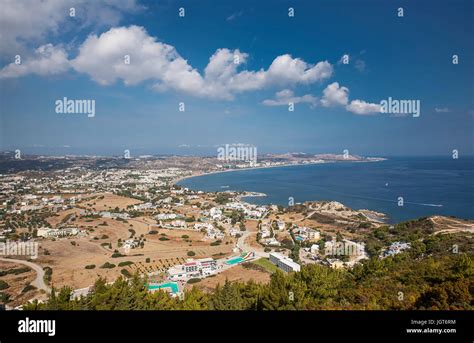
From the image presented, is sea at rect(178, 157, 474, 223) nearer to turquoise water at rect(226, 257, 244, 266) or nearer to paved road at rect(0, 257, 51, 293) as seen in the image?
turquoise water at rect(226, 257, 244, 266)

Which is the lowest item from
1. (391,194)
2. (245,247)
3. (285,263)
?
(245,247)

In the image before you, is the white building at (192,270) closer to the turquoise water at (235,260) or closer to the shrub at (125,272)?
the turquoise water at (235,260)

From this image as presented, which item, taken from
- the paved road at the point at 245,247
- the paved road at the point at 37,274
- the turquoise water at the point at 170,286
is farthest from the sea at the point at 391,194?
the paved road at the point at 37,274

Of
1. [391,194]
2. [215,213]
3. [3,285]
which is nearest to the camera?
[3,285]

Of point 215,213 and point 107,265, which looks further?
point 215,213

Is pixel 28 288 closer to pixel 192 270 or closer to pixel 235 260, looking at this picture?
pixel 192 270

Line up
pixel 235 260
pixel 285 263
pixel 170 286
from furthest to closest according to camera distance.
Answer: pixel 235 260 → pixel 285 263 → pixel 170 286

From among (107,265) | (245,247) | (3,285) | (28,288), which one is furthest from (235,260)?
(3,285)

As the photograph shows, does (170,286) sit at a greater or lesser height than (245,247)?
greater

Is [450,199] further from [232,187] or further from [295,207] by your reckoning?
[232,187]

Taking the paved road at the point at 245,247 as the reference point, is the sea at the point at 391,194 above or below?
above

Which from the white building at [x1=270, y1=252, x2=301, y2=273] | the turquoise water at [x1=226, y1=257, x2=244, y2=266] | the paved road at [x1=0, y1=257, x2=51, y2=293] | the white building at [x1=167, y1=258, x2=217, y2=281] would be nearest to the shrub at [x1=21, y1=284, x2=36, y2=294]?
the paved road at [x1=0, y1=257, x2=51, y2=293]
